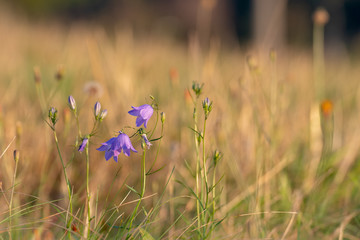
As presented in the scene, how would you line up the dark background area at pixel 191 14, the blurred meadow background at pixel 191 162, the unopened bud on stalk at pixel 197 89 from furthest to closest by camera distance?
the dark background area at pixel 191 14
the blurred meadow background at pixel 191 162
the unopened bud on stalk at pixel 197 89

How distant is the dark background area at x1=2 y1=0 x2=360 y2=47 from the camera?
42.7 feet

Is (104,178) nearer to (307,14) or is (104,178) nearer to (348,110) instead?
(348,110)

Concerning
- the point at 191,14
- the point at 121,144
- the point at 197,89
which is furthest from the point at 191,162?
the point at 191,14

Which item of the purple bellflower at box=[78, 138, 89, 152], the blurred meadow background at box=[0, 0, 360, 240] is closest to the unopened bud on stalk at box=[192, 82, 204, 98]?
the blurred meadow background at box=[0, 0, 360, 240]

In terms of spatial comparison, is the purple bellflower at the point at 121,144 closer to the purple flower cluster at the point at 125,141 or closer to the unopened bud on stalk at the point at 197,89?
the purple flower cluster at the point at 125,141

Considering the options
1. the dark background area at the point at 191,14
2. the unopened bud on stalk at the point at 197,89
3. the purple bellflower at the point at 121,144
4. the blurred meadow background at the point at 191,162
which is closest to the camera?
the purple bellflower at the point at 121,144

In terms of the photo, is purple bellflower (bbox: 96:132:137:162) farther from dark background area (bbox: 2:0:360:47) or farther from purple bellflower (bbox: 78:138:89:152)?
dark background area (bbox: 2:0:360:47)

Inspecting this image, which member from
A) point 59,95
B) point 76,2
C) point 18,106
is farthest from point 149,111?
point 76,2

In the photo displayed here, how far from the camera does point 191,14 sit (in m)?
16.2

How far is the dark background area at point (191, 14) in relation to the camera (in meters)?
13.0

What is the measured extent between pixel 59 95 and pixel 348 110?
6.37 ft

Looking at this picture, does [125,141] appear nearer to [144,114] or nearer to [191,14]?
[144,114]

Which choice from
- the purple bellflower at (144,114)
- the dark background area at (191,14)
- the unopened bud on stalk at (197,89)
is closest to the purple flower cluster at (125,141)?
the purple bellflower at (144,114)

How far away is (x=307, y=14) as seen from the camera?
1392 cm
